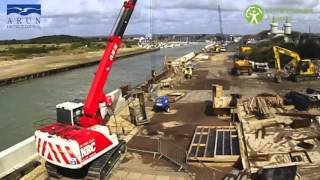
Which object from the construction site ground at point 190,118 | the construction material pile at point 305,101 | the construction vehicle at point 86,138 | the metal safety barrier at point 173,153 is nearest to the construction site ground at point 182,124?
the construction site ground at point 190,118

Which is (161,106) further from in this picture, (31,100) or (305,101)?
(31,100)

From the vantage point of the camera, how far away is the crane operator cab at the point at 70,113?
13.9m

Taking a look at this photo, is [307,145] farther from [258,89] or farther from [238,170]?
[258,89]

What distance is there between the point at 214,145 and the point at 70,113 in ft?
18.1

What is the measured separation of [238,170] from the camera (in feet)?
42.9

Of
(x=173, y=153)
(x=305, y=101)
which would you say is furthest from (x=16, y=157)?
(x=305, y=101)

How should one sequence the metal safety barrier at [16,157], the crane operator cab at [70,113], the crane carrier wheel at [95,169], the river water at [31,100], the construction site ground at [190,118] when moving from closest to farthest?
the crane carrier wheel at [95,169], the metal safety barrier at [16,157], the construction site ground at [190,118], the crane operator cab at [70,113], the river water at [31,100]

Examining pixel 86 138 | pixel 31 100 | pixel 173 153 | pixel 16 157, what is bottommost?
pixel 31 100

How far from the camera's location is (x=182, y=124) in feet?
66.0

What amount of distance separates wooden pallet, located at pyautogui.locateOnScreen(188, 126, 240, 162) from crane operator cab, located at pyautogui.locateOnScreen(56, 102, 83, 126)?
4126 millimetres

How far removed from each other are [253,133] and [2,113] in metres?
20.5

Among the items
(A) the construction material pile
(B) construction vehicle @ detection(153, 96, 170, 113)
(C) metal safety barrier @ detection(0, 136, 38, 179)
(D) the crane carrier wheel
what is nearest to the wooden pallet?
(D) the crane carrier wheel

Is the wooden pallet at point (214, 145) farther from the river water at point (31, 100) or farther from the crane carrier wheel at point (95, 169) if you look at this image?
the river water at point (31, 100)

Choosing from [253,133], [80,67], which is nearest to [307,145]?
[253,133]
